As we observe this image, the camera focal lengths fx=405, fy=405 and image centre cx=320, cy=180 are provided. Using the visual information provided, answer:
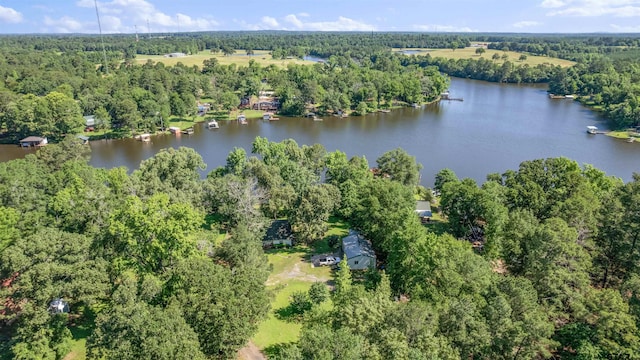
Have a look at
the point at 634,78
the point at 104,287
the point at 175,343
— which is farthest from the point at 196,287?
the point at 634,78

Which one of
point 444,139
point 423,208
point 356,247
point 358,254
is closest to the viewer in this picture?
point 358,254

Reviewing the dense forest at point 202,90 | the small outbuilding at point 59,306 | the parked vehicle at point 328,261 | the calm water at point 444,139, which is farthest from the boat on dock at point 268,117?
the small outbuilding at point 59,306

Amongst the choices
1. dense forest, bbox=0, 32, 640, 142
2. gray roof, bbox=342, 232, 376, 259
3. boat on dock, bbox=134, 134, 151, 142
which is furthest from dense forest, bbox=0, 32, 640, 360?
dense forest, bbox=0, 32, 640, 142

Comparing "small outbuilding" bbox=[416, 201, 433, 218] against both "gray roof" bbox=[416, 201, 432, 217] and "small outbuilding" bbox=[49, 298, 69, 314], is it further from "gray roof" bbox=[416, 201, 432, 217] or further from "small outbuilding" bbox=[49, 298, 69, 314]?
"small outbuilding" bbox=[49, 298, 69, 314]

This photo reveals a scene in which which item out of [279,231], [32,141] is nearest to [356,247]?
[279,231]

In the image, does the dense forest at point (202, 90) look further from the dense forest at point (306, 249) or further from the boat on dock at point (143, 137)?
the dense forest at point (306, 249)

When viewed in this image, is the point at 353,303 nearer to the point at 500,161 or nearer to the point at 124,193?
the point at 124,193

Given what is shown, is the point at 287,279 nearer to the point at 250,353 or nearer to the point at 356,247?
the point at 356,247
